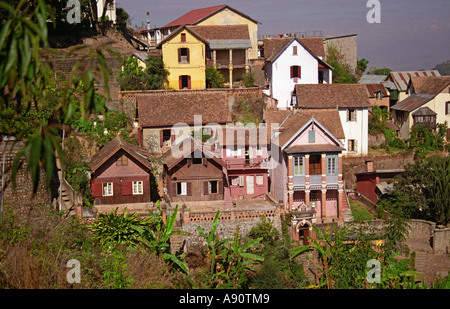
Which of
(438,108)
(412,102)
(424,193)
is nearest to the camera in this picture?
(424,193)

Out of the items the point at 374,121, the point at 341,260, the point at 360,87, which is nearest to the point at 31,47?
the point at 341,260

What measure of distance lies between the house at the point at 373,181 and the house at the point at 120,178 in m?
15.2

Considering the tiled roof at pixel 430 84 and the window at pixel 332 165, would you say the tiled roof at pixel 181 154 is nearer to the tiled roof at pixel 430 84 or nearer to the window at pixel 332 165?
the window at pixel 332 165

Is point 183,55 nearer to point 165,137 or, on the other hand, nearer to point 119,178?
point 165,137

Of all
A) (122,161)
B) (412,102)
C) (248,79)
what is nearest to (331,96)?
(248,79)

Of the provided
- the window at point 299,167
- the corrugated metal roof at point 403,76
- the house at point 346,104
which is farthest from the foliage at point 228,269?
the corrugated metal roof at point 403,76

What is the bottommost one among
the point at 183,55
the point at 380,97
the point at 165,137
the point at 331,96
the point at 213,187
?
the point at 213,187

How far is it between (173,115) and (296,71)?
36.1 ft

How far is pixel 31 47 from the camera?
9641 millimetres

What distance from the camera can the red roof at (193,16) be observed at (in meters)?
50.5

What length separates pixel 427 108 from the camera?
4512 centimetres

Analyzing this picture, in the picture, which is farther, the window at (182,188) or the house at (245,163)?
the house at (245,163)

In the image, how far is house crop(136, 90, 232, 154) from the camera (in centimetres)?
3625

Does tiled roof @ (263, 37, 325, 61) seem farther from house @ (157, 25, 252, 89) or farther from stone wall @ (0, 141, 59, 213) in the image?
stone wall @ (0, 141, 59, 213)
